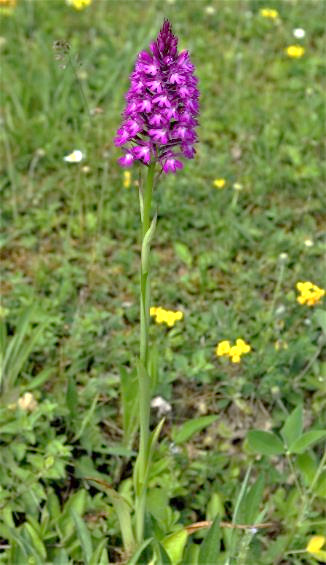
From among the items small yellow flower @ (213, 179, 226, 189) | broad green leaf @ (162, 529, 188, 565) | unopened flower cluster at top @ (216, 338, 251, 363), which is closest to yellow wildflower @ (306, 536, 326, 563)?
broad green leaf @ (162, 529, 188, 565)

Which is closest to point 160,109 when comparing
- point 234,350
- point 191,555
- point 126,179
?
point 234,350

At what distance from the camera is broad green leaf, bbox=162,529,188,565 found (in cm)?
201

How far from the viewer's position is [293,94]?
13.5 feet

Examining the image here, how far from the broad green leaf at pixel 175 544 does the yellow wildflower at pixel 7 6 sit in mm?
3009

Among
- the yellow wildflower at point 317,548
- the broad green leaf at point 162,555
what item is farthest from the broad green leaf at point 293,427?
the broad green leaf at point 162,555

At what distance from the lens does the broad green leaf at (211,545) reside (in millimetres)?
1887

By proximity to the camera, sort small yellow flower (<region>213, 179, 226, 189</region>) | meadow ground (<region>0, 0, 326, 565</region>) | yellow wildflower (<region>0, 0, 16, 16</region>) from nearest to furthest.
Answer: meadow ground (<region>0, 0, 326, 565</region>) < small yellow flower (<region>213, 179, 226, 189</region>) < yellow wildflower (<region>0, 0, 16, 16</region>)

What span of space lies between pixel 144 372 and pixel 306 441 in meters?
0.60

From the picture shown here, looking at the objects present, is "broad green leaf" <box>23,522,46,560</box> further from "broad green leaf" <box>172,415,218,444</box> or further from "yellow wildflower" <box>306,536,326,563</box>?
"yellow wildflower" <box>306,536,326,563</box>

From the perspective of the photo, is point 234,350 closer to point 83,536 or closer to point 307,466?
point 307,466

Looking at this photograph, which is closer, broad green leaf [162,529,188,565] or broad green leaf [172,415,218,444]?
→ broad green leaf [162,529,188,565]

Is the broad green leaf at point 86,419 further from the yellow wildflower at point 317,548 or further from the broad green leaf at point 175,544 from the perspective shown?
the yellow wildflower at point 317,548

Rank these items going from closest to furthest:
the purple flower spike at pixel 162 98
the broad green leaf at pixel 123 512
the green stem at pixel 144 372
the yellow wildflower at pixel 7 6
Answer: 1. the purple flower spike at pixel 162 98
2. the green stem at pixel 144 372
3. the broad green leaf at pixel 123 512
4. the yellow wildflower at pixel 7 6

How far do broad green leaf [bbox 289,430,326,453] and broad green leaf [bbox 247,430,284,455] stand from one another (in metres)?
0.05
